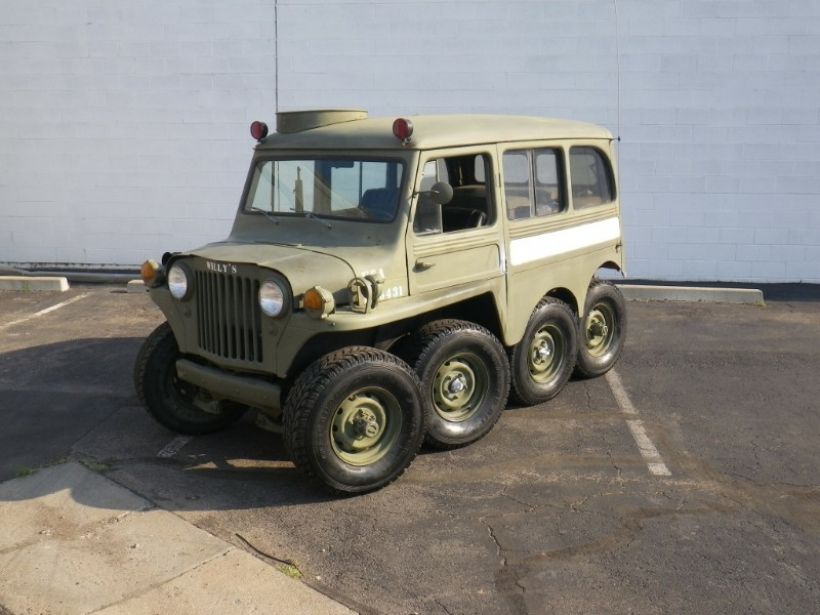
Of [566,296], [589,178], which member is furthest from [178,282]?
[589,178]

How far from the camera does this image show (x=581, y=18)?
36.0 ft

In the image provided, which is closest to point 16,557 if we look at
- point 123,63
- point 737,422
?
point 737,422

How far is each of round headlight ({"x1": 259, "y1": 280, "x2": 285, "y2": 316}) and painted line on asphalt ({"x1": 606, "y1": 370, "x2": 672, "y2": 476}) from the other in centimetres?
264

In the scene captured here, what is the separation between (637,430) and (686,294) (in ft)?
15.6

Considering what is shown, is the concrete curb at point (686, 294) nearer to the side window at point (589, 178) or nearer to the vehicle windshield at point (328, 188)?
the side window at point (589, 178)

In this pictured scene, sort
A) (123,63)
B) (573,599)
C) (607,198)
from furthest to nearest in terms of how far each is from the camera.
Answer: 1. (123,63)
2. (607,198)
3. (573,599)

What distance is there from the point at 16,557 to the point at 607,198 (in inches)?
210

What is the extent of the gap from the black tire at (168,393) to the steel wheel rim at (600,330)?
3162mm

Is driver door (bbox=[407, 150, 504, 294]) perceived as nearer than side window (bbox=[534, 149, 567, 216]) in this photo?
Yes

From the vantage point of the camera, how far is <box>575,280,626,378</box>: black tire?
7.29 meters

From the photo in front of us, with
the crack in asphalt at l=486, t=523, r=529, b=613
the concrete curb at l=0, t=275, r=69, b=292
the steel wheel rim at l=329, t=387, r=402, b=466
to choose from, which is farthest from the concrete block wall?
the crack in asphalt at l=486, t=523, r=529, b=613

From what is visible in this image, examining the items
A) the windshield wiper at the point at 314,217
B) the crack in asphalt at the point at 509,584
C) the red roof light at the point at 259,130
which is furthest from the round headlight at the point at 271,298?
the crack in asphalt at the point at 509,584

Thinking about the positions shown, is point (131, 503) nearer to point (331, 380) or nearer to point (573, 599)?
point (331, 380)

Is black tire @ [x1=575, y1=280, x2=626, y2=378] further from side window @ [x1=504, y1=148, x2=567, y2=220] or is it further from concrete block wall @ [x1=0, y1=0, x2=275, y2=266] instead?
concrete block wall @ [x1=0, y1=0, x2=275, y2=266]
